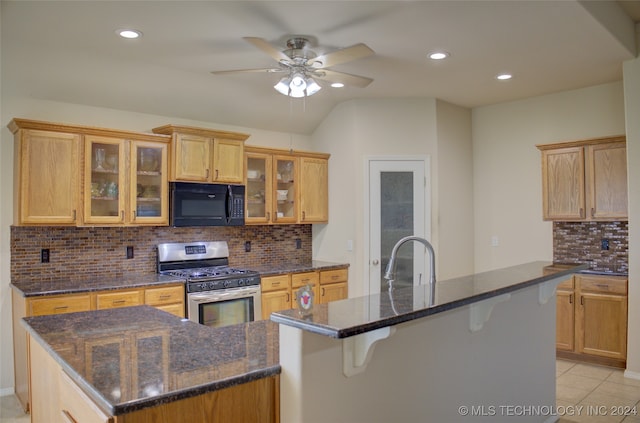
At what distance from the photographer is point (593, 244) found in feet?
15.5

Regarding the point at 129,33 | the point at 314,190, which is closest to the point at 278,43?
the point at 129,33

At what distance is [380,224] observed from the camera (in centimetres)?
508

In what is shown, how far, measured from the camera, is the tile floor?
3256 millimetres

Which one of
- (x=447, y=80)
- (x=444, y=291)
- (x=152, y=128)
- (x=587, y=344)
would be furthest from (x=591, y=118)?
(x=152, y=128)

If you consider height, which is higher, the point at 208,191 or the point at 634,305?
the point at 208,191

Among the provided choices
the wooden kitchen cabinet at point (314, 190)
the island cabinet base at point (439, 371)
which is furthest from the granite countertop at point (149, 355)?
the wooden kitchen cabinet at point (314, 190)

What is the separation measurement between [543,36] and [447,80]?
113 centimetres

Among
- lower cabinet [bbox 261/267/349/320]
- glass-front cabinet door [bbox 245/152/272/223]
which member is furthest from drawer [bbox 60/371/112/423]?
glass-front cabinet door [bbox 245/152/272/223]

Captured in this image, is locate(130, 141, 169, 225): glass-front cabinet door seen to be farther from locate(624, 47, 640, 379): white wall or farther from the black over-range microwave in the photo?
Result: locate(624, 47, 640, 379): white wall

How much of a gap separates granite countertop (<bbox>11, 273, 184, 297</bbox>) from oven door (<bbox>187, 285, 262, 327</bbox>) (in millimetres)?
260

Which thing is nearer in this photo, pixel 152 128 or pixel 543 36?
pixel 543 36

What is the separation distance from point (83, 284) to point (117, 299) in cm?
33

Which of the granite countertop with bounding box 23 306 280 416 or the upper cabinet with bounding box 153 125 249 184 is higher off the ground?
the upper cabinet with bounding box 153 125 249 184

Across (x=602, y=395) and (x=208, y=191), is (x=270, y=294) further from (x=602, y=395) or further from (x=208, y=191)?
(x=602, y=395)
